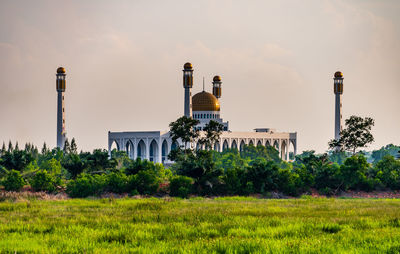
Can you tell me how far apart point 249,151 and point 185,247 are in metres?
94.0

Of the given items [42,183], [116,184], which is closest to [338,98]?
[116,184]

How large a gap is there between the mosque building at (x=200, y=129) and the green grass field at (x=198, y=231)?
72675 millimetres

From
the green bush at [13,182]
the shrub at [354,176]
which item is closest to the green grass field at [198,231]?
the green bush at [13,182]

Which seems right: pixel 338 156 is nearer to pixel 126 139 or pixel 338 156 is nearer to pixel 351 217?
pixel 126 139

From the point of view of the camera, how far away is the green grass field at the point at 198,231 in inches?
623

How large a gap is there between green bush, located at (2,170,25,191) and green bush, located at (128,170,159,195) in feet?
25.7

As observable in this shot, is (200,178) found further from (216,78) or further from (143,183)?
(216,78)

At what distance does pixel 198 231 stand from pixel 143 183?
27.4 m

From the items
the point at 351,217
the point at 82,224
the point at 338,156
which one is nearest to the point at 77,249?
the point at 82,224

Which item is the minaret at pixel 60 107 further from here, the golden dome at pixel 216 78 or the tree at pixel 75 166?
the tree at pixel 75 166

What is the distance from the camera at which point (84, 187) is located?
4391 centimetres

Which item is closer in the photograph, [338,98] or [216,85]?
[338,98]

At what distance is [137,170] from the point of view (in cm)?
4975

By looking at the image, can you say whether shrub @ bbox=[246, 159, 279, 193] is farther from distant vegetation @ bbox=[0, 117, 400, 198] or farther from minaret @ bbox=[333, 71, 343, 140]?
minaret @ bbox=[333, 71, 343, 140]
